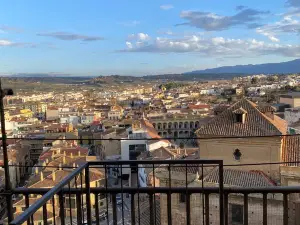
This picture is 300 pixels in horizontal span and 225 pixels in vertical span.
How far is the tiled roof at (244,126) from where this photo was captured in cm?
1130

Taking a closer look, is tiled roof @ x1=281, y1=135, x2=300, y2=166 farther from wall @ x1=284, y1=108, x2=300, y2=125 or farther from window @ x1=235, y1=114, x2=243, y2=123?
wall @ x1=284, y1=108, x2=300, y2=125

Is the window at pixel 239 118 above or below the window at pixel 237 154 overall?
above

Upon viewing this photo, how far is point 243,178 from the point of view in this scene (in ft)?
32.9

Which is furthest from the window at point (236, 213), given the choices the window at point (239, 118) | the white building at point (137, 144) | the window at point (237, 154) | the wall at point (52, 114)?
the wall at point (52, 114)

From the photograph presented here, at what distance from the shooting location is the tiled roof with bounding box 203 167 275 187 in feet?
31.8

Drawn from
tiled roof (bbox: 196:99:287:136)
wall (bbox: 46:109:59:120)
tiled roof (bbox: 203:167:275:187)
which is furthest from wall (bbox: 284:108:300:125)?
wall (bbox: 46:109:59:120)

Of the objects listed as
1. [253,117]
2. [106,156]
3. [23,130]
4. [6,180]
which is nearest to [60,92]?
[23,130]

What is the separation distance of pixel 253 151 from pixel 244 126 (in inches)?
43.8

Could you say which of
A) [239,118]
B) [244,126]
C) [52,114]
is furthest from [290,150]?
[52,114]

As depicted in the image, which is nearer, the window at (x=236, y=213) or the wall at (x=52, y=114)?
the window at (x=236, y=213)

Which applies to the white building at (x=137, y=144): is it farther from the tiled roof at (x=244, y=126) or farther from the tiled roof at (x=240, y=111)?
the tiled roof at (x=240, y=111)

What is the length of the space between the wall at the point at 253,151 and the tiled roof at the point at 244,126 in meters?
0.39

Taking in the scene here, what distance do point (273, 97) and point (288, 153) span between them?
47.3 metres

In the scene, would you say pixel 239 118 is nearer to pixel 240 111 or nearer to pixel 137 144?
pixel 240 111
